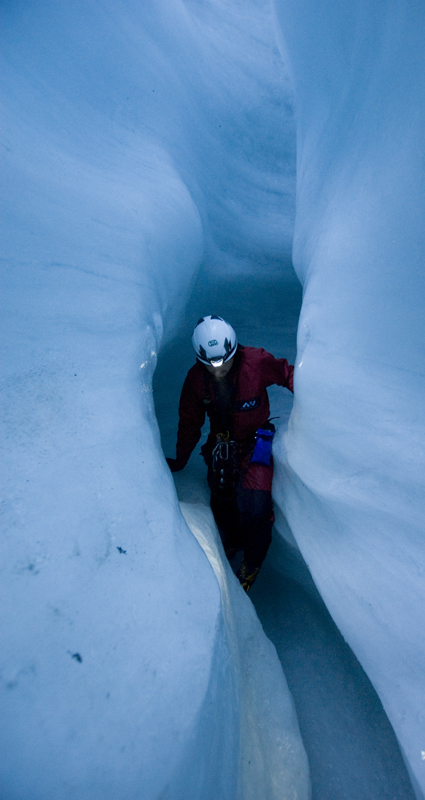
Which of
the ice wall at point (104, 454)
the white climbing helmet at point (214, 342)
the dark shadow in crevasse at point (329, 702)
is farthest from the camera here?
the white climbing helmet at point (214, 342)

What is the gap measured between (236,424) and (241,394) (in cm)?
15

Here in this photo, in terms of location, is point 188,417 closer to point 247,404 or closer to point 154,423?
point 247,404

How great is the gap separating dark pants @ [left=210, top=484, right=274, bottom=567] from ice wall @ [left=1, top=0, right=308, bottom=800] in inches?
14.3

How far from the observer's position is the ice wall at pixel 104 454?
2.17 ft

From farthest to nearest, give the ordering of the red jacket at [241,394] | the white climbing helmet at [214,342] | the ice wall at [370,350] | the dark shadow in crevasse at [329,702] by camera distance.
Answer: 1. the red jacket at [241,394]
2. the white climbing helmet at [214,342]
3. the dark shadow in crevasse at [329,702]
4. the ice wall at [370,350]

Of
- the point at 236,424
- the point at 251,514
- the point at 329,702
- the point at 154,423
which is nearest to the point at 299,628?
the point at 329,702

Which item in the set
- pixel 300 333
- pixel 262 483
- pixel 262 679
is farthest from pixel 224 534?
pixel 300 333

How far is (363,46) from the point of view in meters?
1.01

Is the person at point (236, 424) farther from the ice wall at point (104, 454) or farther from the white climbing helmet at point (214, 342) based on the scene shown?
the ice wall at point (104, 454)

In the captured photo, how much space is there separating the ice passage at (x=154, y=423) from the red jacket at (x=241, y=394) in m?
0.28

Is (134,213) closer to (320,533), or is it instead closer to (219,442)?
(219,442)

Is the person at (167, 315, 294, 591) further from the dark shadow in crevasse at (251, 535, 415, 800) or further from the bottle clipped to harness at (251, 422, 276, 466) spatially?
the dark shadow in crevasse at (251, 535, 415, 800)

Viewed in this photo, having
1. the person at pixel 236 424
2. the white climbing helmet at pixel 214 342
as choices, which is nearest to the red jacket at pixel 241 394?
the person at pixel 236 424

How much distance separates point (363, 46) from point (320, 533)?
140cm
